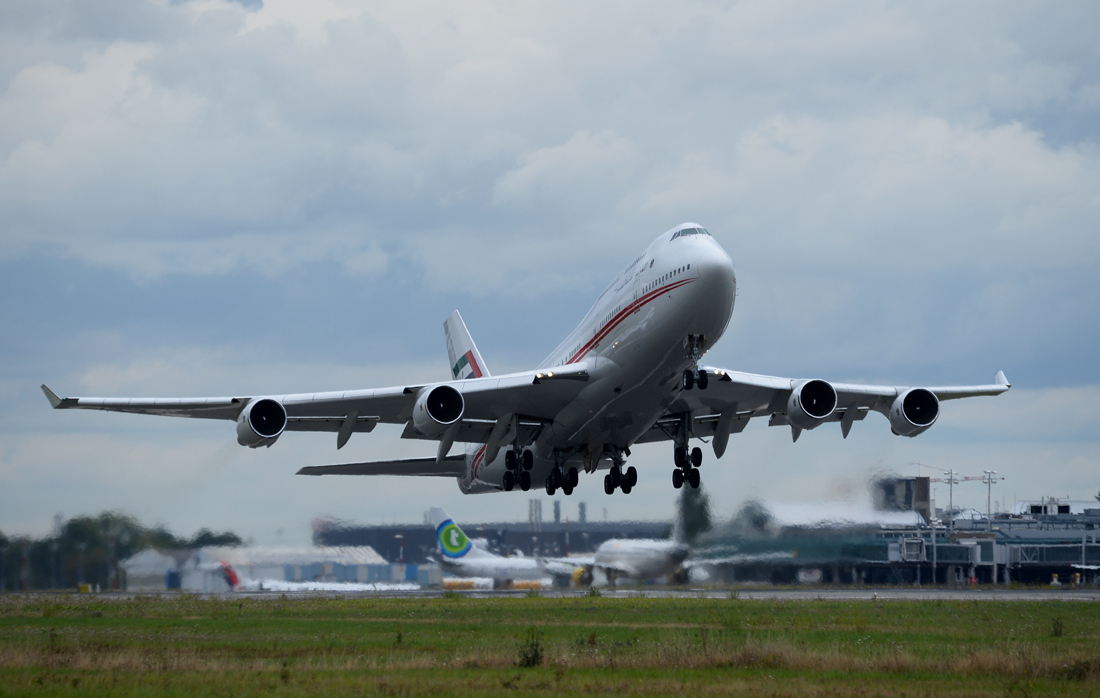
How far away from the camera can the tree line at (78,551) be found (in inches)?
1523

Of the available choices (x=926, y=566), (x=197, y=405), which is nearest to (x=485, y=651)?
(x=197, y=405)

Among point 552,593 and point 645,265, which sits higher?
point 645,265

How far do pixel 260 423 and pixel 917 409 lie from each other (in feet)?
→ 63.0

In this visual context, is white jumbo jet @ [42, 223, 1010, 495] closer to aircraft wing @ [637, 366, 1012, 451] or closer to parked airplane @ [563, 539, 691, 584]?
aircraft wing @ [637, 366, 1012, 451]

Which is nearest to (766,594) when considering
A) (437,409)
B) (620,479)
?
(620,479)

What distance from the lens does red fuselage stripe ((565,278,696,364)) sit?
1074 inches

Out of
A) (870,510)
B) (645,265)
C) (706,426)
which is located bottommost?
(870,510)

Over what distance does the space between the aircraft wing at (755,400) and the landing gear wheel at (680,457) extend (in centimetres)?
90

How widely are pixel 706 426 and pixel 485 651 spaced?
16.4m

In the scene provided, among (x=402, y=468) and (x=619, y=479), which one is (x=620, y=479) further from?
(x=402, y=468)

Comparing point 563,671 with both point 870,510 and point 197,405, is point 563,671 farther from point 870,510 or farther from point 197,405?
point 870,510

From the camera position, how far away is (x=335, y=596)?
46.5 m

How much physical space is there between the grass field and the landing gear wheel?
4679mm

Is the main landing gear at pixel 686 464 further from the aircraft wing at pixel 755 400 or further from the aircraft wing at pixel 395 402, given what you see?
the aircraft wing at pixel 395 402
